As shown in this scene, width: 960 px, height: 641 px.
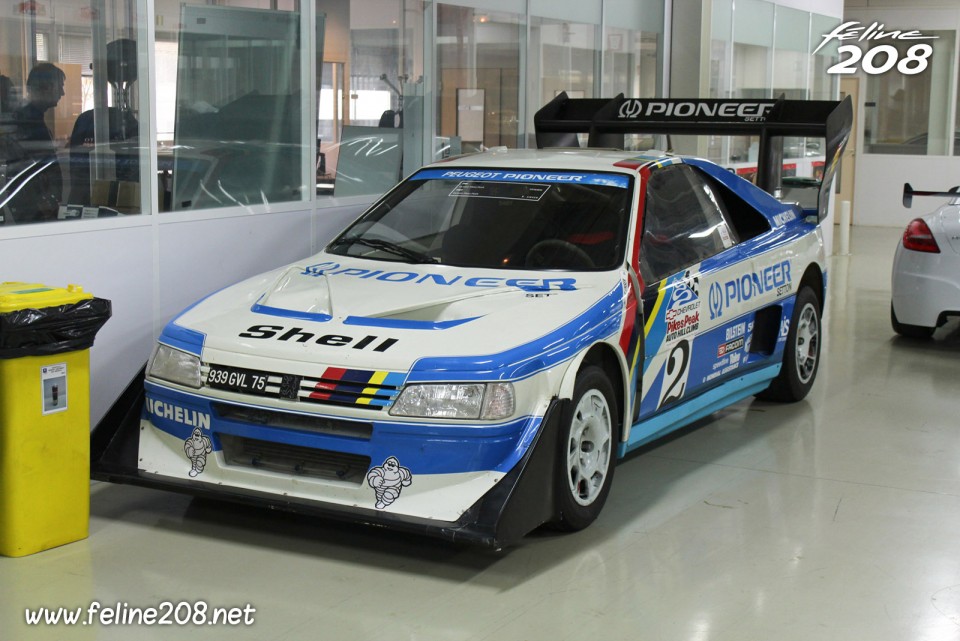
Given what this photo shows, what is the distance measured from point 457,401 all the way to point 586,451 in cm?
75

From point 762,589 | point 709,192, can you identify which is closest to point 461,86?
point 709,192

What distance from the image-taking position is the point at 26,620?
3.88 meters

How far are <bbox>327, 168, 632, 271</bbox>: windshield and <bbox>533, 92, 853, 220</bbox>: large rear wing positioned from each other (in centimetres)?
194

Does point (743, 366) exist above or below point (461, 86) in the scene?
below

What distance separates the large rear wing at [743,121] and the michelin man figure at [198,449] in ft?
12.8

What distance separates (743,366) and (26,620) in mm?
3855

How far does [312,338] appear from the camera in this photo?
175 inches

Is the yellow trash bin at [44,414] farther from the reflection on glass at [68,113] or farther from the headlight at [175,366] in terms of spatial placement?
the reflection on glass at [68,113]

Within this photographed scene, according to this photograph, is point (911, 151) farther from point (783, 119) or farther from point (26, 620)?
point (26, 620)

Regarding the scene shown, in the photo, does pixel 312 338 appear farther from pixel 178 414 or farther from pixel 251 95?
pixel 251 95

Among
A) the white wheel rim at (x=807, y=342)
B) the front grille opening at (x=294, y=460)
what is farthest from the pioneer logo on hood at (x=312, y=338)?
the white wheel rim at (x=807, y=342)

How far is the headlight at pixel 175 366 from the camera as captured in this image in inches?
179

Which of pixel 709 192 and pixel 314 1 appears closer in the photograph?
pixel 709 192

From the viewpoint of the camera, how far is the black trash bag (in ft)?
14.3
